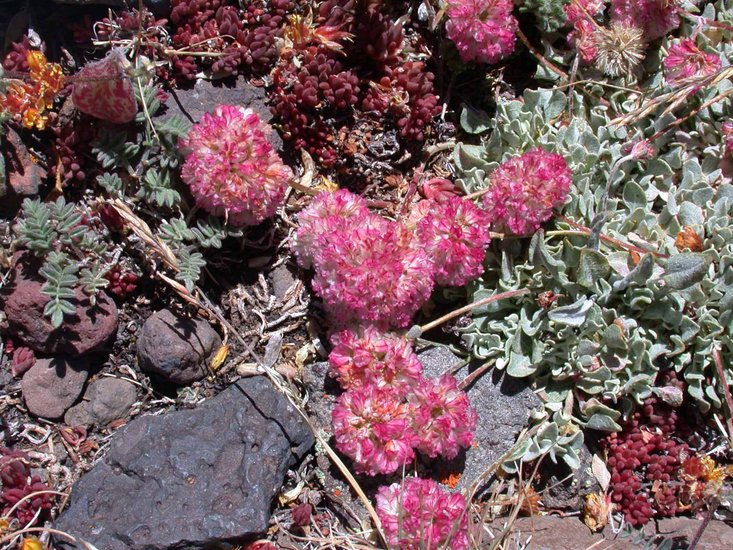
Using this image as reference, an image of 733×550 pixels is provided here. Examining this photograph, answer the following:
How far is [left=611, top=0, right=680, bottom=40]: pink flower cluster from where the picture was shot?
3895 mm

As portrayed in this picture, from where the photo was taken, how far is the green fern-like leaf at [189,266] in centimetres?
340

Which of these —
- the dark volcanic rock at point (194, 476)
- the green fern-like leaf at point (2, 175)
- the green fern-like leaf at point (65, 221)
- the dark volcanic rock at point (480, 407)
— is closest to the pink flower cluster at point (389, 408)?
the dark volcanic rock at point (480, 407)

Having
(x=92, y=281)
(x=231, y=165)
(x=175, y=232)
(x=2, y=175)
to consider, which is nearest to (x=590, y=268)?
(x=231, y=165)

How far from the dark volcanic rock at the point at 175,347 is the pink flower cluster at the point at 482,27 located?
214 centimetres

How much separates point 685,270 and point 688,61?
4.19 feet

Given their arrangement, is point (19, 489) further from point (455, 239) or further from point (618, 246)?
point (618, 246)

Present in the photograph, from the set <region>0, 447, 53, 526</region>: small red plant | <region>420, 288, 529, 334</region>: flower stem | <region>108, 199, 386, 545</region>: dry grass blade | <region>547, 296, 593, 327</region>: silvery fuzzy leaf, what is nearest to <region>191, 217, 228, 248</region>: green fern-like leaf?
<region>108, 199, 386, 545</region>: dry grass blade

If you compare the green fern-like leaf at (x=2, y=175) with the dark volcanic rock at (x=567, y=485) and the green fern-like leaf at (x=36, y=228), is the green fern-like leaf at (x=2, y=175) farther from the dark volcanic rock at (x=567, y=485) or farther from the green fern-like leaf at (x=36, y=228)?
the dark volcanic rock at (x=567, y=485)

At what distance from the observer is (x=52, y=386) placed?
137 inches

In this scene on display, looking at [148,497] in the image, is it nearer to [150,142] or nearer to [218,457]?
[218,457]

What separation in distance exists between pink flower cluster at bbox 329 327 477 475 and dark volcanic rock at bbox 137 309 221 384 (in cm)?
76

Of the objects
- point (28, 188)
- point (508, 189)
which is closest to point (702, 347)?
point (508, 189)

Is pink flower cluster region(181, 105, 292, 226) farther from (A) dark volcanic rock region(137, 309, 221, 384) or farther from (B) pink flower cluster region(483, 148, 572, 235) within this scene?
(B) pink flower cluster region(483, 148, 572, 235)

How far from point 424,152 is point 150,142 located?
163 centimetres
